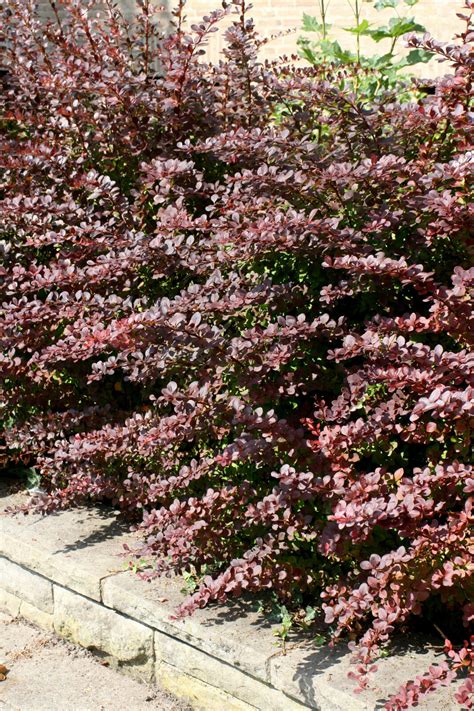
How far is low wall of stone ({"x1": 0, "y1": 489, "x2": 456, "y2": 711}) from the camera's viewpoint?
301 centimetres

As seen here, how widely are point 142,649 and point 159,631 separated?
138mm

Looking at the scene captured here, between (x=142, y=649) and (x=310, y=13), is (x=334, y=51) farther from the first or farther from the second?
(x=310, y=13)

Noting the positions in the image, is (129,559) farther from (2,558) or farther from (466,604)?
(466,604)

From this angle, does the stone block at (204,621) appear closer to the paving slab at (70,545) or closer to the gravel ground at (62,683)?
the paving slab at (70,545)

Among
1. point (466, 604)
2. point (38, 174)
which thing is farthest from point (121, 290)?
point (466, 604)

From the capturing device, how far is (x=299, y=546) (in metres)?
3.49

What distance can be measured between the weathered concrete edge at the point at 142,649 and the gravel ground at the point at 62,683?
0.16 feet

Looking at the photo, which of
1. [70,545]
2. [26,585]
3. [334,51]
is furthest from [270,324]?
[334,51]

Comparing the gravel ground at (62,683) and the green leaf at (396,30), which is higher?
the green leaf at (396,30)

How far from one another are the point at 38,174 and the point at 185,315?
1560 millimetres

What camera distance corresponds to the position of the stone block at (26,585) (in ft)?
13.4

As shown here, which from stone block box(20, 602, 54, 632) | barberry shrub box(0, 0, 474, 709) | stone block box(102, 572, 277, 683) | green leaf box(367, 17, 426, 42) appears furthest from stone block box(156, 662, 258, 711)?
green leaf box(367, 17, 426, 42)

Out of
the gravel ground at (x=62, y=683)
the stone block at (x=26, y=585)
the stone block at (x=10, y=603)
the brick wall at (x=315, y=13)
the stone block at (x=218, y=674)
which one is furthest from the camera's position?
the brick wall at (x=315, y=13)

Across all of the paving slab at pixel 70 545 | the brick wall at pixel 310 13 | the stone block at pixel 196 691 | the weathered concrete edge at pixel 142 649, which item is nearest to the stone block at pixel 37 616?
the weathered concrete edge at pixel 142 649
